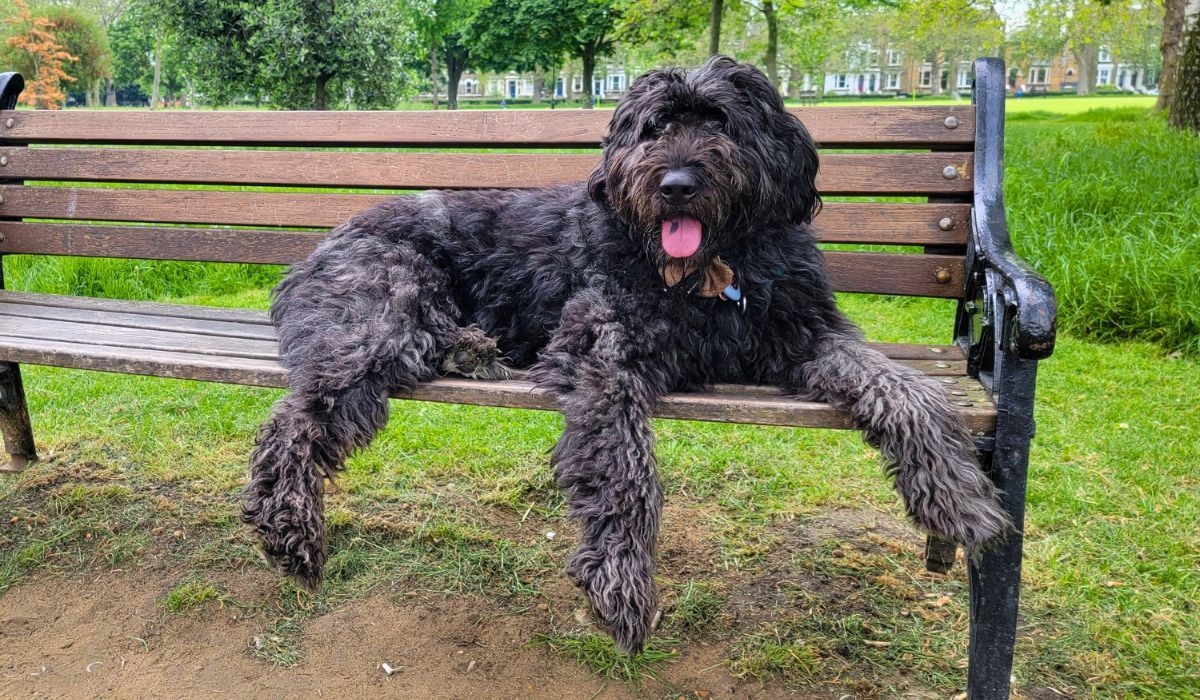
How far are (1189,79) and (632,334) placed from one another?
10427 mm

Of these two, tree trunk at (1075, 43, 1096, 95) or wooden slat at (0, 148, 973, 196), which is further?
tree trunk at (1075, 43, 1096, 95)

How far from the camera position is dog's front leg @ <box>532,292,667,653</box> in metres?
2.16

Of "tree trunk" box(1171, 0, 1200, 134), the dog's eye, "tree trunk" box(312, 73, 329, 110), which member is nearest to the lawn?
the dog's eye

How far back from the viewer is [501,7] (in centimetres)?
3991

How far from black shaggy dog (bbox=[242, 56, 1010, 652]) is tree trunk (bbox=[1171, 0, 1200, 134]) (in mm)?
9284

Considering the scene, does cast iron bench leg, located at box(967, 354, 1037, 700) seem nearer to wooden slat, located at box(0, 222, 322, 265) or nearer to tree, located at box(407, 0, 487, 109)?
wooden slat, located at box(0, 222, 322, 265)

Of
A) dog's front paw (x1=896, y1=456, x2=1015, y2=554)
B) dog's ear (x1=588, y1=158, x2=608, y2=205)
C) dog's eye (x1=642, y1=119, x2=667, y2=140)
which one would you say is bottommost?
dog's front paw (x1=896, y1=456, x2=1015, y2=554)

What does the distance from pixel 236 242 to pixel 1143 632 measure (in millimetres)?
3575

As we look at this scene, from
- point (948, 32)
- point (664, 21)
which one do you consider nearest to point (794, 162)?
point (664, 21)

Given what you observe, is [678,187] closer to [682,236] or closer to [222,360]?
[682,236]

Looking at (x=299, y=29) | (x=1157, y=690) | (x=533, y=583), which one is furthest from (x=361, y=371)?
(x=299, y=29)

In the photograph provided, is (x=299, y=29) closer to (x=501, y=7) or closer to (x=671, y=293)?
(x=671, y=293)

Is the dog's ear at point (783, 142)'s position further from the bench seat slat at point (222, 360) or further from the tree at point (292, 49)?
the tree at point (292, 49)

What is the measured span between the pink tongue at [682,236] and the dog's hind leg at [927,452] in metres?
0.53
